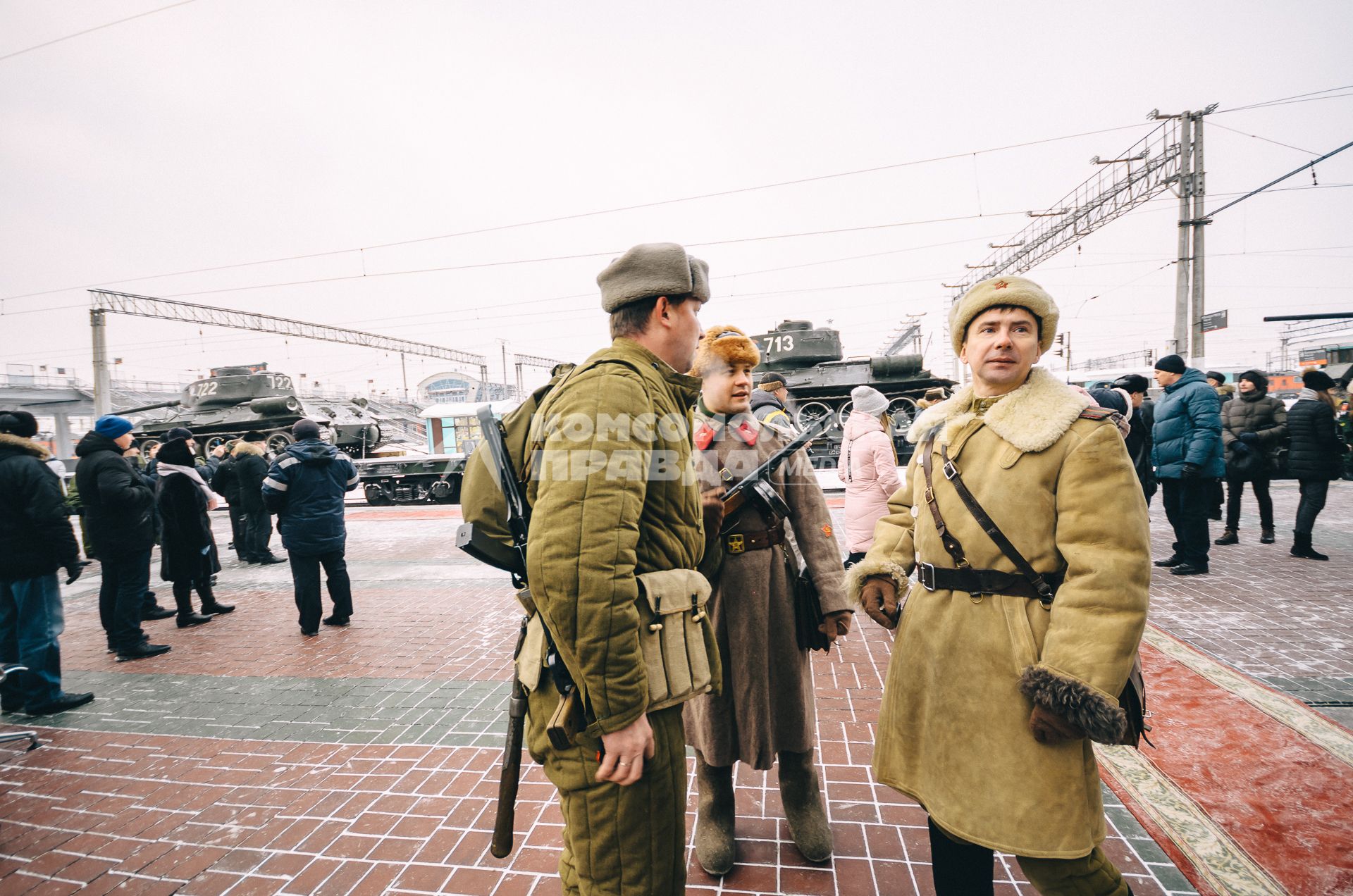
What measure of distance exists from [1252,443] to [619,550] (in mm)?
8269

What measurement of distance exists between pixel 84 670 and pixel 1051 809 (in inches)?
241

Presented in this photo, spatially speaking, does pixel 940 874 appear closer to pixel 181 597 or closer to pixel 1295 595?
pixel 1295 595

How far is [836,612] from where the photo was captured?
Result: 2.13m

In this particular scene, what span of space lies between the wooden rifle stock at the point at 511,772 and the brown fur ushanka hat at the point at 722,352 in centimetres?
114

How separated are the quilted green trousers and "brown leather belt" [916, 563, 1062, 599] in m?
0.79

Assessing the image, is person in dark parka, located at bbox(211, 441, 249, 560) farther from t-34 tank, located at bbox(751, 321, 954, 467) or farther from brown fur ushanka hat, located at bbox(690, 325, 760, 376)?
t-34 tank, located at bbox(751, 321, 954, 467)

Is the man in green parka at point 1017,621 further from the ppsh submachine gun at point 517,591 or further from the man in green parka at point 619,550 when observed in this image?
the ppsh submachine gun at point 517,591

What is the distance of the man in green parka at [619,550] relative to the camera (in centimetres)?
120

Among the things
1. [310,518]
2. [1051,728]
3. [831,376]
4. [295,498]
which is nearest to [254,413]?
[295,498]

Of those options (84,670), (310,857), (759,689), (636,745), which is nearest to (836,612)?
(759,689)

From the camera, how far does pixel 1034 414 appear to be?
1480 millimetres

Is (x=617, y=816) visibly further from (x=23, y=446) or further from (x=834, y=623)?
(x=23, y=446)

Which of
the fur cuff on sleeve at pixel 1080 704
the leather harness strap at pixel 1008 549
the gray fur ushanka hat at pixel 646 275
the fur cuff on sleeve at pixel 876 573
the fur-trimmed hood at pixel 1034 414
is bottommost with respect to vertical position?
the fur cuff on sleeve at pixel 1080 704

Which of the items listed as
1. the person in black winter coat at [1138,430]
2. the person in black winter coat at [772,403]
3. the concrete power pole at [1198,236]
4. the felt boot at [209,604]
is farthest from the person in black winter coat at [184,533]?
the concrete power pole at [1198,236]
